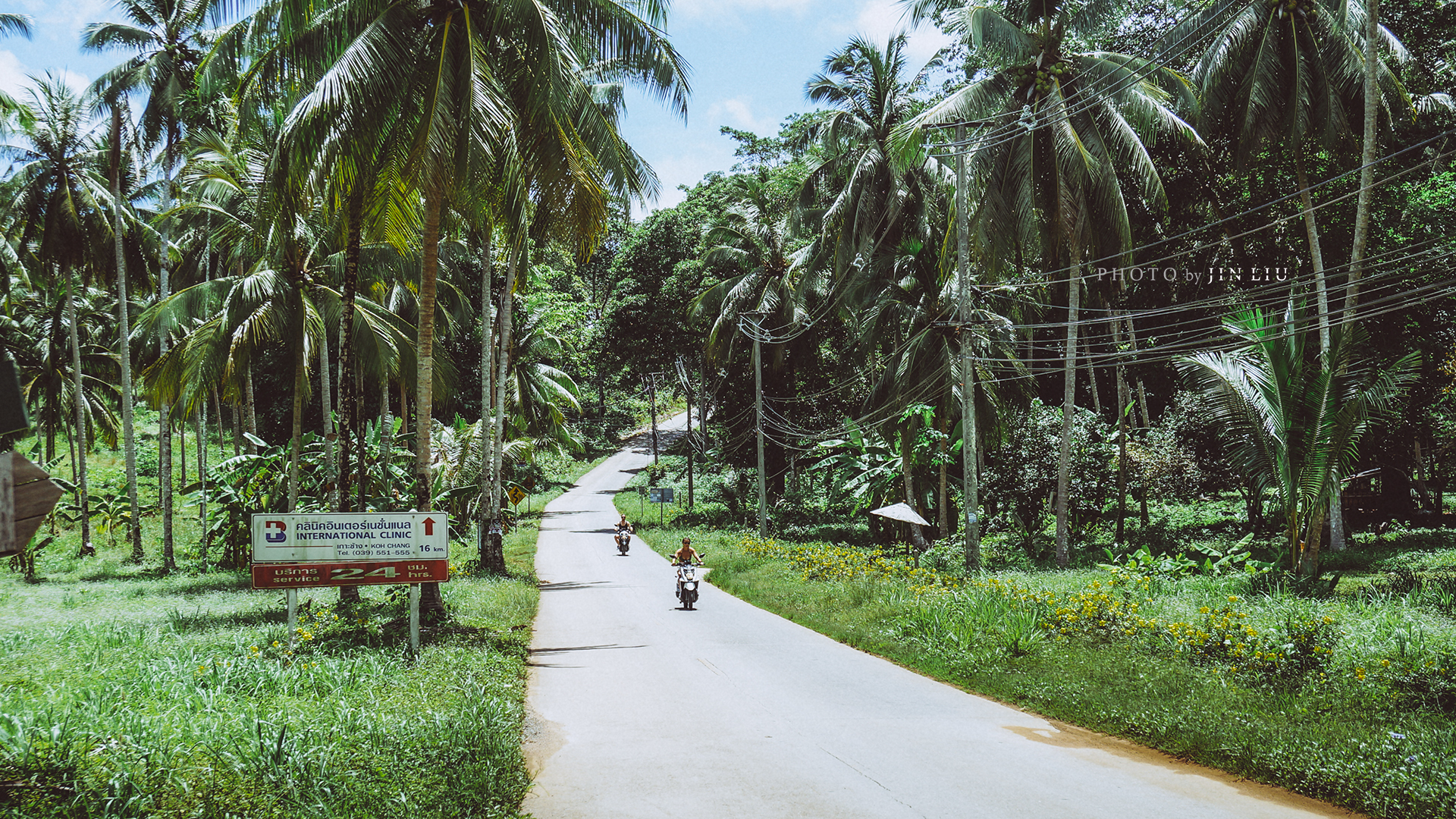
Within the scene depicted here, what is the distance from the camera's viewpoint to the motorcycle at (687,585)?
56.2ft

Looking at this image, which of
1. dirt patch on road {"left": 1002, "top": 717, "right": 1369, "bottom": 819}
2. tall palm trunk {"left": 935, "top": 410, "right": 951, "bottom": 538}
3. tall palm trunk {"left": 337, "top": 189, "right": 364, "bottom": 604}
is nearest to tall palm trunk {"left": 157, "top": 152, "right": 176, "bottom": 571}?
tall palm trunk {"left": 337, "top": 189, "right": 364, "bottom": 604}

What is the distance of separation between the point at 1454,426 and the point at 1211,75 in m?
11.7

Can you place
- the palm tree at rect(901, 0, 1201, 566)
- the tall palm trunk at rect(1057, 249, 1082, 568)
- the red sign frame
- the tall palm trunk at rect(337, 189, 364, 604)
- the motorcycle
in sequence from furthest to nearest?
the tall palm trunk at rect(1057, 249, 1082, 568), the palm tree at rect(901, 0, 1201, 566), the motorcycle, the tall palm trunk at rect(337, 189, 364, 604), the red sign frame

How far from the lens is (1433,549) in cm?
1970

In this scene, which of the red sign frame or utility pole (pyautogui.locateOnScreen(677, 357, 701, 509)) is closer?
the red sign frame

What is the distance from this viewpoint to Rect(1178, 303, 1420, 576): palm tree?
1203cm

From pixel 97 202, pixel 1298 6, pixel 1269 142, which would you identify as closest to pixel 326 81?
pixel 97 202

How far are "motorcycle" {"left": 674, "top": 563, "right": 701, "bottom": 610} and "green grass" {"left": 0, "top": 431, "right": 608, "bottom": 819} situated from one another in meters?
4.41

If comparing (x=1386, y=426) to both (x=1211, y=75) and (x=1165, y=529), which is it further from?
(x=1211, y=75)

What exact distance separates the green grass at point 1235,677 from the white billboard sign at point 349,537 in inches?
247

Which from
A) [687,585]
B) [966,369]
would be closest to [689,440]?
[966,369]

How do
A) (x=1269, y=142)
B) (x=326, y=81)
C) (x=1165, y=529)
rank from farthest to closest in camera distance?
(x=1165, y=529)
(x=1269, y=142)
(x=326, y=81)

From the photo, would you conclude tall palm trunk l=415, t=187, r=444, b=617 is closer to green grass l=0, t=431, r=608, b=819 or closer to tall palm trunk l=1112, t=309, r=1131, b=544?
green grass l=0, t=431, r=608, b=819

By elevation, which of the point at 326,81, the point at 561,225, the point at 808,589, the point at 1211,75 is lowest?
the point at 808,589
